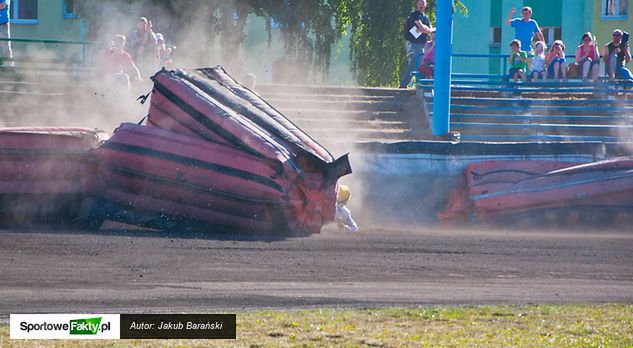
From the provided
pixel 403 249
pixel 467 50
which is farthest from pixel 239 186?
pixel 467 50

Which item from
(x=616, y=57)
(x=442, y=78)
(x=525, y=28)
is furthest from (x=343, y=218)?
(x=525, y=28)

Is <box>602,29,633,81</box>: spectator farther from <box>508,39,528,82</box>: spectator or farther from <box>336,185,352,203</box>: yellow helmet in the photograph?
<box>336,185,352,203</box>: yellow helmet

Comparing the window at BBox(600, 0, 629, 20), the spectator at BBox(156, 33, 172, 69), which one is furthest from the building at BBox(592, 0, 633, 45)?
the spectator at BBox(156, 33, 172, 69)

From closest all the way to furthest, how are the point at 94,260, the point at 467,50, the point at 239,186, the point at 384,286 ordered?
the point at 384,286, the point at 94,260, the point at 239,186, the point at 467,50

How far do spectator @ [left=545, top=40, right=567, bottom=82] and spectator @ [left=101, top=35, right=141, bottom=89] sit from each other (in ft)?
27.5

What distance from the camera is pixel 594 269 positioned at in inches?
446

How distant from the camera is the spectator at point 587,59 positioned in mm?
23484

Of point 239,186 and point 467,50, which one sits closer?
point 239,186

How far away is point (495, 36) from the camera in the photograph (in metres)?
47.7

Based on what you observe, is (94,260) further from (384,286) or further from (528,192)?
(528,192)

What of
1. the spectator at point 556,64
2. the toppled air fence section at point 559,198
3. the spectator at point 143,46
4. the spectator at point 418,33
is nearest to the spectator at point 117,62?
the spectator at point 143,46

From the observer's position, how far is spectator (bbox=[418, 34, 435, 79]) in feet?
74.4

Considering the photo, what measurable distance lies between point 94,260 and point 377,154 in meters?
6.58

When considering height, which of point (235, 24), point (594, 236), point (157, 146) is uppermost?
point (235, 24)
